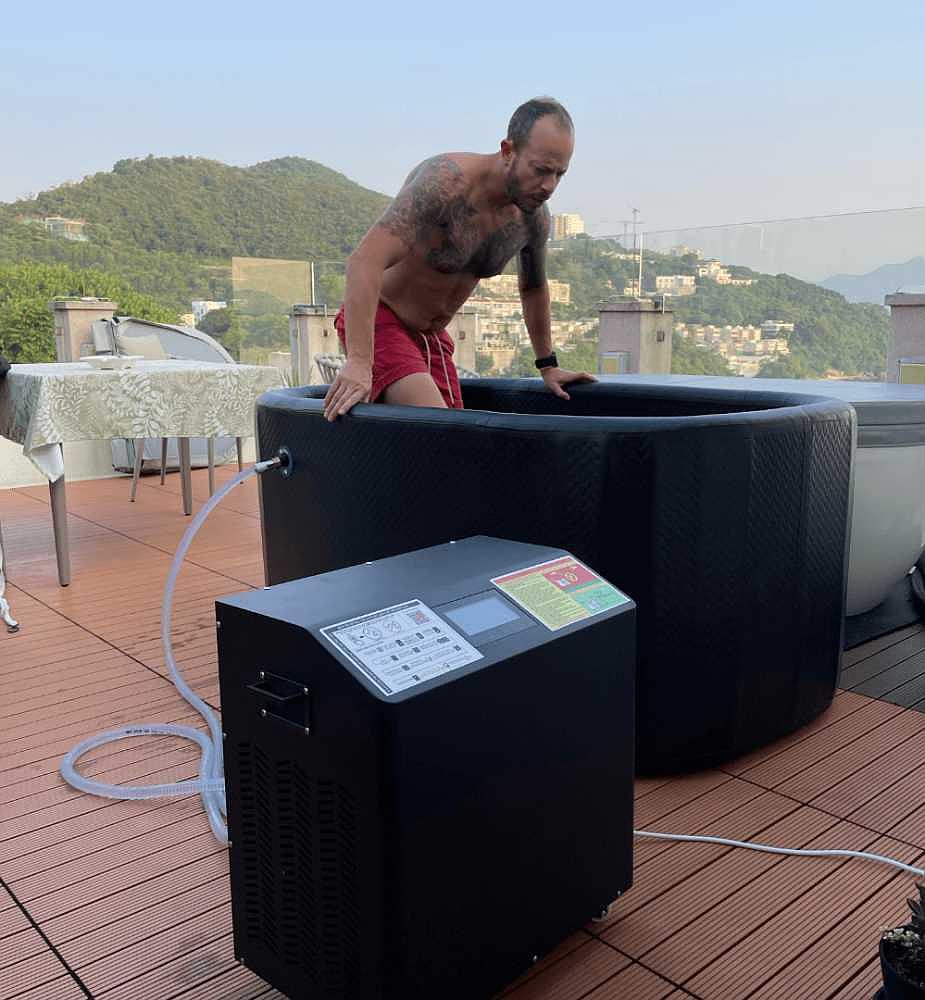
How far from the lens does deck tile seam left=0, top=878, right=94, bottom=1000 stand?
131 cm

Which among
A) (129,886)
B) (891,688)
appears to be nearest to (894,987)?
(129,886)

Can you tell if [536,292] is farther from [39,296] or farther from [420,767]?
[39,296]

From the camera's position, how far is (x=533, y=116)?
6.77ft

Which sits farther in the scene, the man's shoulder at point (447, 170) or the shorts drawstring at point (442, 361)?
the shorts drawstring at point (442, 361)

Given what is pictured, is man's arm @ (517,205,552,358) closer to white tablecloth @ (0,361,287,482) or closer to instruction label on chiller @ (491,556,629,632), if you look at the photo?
instruction label on chiller @ (491,556,629,632)

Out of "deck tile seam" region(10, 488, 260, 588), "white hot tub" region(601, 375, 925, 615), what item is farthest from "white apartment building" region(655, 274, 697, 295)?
"white hot tub" region(601, 375, 925, 615)

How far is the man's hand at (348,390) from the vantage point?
81.9 inches

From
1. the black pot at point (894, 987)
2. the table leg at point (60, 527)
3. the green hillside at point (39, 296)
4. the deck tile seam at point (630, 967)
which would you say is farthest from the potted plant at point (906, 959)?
the green hillside at point (39, 296)

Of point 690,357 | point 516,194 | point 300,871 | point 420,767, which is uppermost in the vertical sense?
point 516,194

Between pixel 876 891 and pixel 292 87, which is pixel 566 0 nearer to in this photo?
pixel 292 87

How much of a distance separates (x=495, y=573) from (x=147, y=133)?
40695mm

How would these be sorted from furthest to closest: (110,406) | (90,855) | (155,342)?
(155,342), (110,406), (90,855)

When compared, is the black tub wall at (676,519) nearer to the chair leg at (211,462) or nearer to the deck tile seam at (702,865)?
the deck tile seam at (702,865)

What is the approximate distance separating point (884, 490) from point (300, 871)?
207 centimetres
